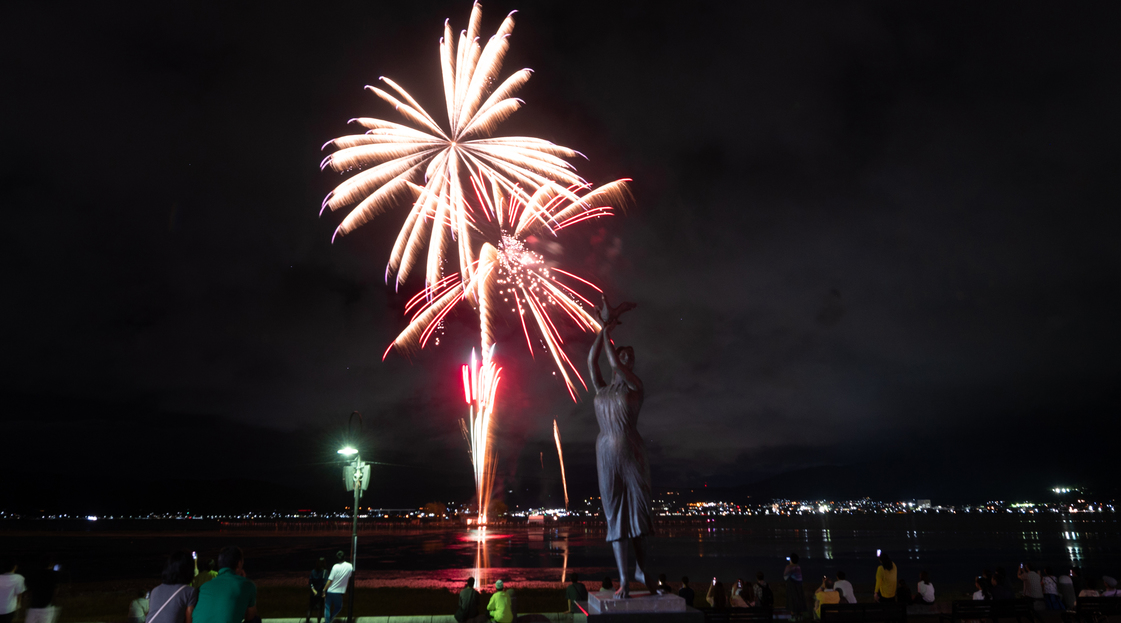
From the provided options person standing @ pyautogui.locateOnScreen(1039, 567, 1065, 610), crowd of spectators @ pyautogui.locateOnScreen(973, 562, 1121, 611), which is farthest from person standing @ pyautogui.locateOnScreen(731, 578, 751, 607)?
person standing @ pyautogui.locateOnScreen(1039, 567, 1065, 610)

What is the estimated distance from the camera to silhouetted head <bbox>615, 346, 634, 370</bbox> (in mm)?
8371

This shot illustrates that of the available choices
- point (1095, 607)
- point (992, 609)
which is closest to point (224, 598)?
point (992, 609)

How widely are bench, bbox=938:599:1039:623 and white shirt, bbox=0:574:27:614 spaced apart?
13.6 m

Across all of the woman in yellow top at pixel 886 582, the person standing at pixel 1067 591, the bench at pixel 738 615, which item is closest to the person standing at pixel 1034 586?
the person standing at pixel 1067 591

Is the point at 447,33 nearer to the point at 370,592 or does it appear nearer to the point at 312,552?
the point at 370,592

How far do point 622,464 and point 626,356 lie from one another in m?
1.45

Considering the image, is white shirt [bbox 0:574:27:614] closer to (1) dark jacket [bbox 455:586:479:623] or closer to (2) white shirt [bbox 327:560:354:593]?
(2) white shirt [bbox 327:560:354:593]

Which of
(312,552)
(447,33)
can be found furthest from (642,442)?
(312,552)

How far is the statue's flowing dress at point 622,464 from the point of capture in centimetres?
782

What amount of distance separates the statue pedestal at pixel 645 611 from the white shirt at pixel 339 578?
549cm

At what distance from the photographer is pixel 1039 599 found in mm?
11891

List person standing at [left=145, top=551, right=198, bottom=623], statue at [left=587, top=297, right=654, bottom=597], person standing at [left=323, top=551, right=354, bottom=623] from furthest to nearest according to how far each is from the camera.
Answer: person standing at [left=323, top=551, right=354, bottom=623] → statue at [left=587, top=297, right=654, bottom=597] → person standing at [left=145, top=551, right=198, bottom=623]

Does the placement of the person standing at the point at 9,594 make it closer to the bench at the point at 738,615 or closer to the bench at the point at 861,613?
the bench at the point at 738,615

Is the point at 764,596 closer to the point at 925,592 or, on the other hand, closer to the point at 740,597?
the point at 740,597
